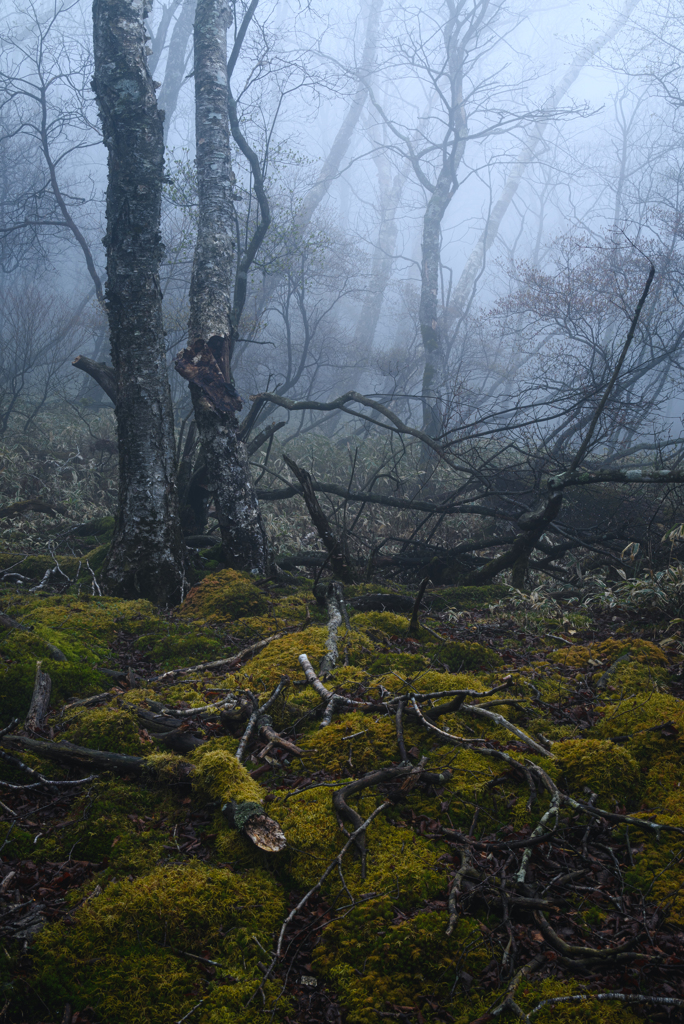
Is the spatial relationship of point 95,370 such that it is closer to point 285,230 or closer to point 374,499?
point 374,499

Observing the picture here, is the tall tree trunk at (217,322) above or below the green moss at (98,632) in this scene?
above

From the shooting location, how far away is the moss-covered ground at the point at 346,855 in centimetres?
169

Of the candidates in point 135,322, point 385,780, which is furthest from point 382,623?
point 135,322

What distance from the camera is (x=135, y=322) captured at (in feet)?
16.9

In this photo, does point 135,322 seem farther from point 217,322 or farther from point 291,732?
point 291,732

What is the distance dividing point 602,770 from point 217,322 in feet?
17.2

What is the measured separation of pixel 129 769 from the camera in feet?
8.52

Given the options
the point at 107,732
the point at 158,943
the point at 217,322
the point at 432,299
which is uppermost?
the point at 432,299

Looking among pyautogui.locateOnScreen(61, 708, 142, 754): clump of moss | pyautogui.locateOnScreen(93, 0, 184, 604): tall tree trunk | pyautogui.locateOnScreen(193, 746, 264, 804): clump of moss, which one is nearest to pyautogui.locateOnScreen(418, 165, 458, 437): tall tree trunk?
pyautogui.locateOnScreen(93, 0, 184, 604): tall tree trunk

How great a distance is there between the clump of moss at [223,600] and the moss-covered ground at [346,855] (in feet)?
3.30

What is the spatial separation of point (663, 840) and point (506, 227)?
72.0m

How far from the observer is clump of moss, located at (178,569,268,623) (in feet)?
15.3

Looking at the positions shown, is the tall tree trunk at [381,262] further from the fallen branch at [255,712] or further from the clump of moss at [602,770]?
the clump of moss at [602,770]

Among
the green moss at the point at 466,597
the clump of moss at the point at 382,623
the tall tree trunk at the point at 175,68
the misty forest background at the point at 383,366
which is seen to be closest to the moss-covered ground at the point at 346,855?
the clump of moss at the point at 382,623
